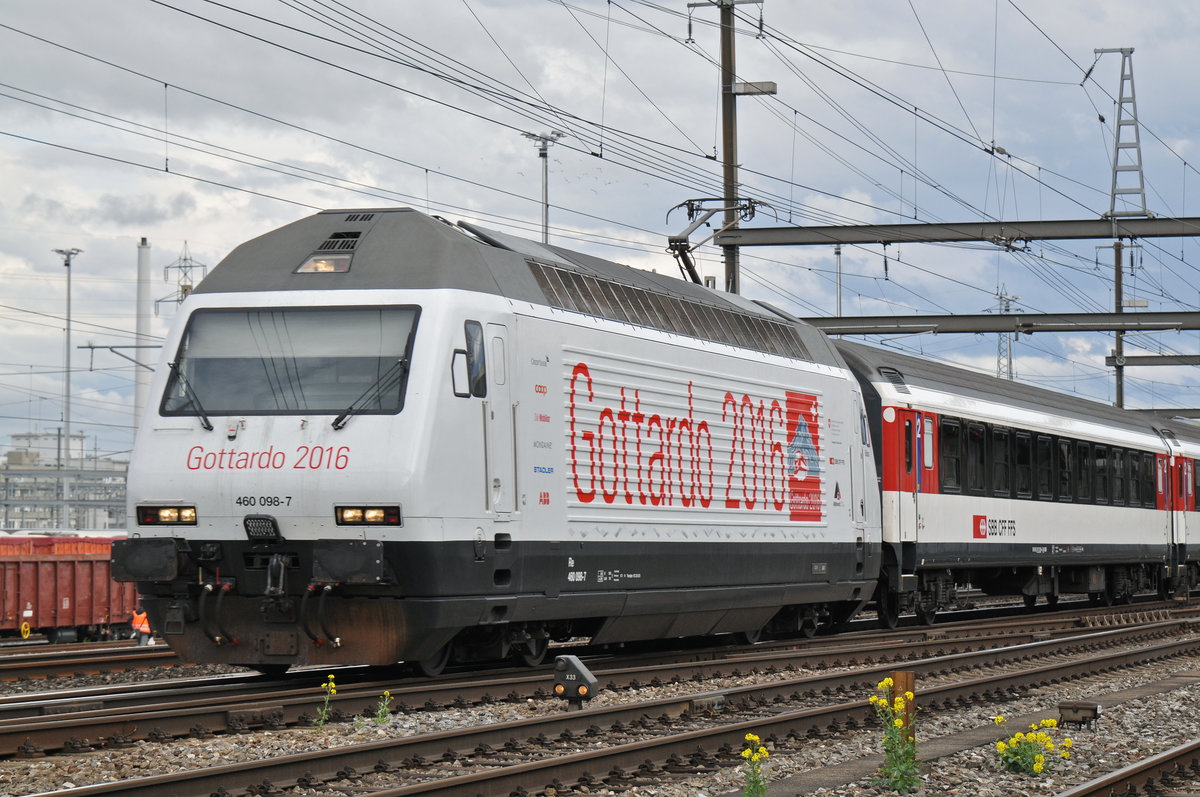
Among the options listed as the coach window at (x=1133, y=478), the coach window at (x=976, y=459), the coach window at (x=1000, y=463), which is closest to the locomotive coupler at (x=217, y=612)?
the coach window at (x=976, y=459)

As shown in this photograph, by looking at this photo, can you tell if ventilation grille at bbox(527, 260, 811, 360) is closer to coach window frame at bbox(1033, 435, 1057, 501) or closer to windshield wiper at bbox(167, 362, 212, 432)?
windshield wiper at bbox(167, 362, 212, 432)

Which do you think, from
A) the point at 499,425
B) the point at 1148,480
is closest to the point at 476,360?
the point at 499,425

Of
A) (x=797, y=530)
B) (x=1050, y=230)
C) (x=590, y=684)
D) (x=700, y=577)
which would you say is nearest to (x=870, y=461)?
(x=797, y=530)

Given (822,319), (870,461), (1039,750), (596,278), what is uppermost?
(822,319)

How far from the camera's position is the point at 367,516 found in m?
11.3

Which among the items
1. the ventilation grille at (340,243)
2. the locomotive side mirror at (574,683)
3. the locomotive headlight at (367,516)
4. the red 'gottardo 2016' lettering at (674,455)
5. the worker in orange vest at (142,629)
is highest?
the ventilation grille at (340,243)

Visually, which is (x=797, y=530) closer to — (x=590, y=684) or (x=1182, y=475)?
(x=590, y=684)

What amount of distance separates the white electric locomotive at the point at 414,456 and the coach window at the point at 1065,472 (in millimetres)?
12798

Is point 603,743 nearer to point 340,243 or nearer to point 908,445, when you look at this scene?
point 340,243

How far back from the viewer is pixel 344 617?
11.5 m

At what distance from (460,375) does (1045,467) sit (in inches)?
640

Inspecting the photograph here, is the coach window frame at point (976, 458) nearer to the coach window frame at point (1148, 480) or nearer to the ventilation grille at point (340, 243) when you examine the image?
the coach window frame at point (1148, 480)

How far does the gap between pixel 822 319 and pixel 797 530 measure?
1823 centimetres

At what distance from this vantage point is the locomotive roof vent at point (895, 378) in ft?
68.5
